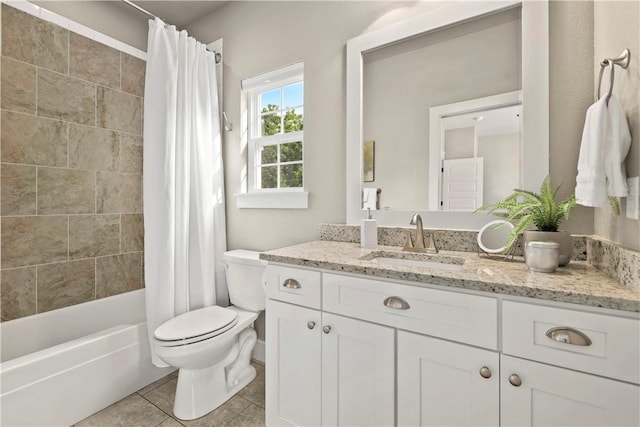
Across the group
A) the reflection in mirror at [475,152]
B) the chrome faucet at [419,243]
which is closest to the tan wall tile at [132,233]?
the chrome faucet at [419,243]

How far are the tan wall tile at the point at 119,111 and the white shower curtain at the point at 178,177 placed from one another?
49 centimetres

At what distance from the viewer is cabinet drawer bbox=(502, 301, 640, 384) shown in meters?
0.76

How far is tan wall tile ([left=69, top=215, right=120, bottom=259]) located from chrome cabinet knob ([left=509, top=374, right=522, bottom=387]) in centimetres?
248

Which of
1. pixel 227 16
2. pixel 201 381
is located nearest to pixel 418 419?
pixel 201 381

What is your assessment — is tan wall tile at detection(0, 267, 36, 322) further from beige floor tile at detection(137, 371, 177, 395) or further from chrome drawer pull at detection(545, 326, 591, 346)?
chrome drawer pull at detection(545, 326, 591, 346)

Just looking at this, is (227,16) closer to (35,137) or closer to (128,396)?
(35,137)

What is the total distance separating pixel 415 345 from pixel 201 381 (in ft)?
4.05

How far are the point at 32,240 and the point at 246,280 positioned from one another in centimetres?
131

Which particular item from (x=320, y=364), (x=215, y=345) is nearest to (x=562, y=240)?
(x=320, y=364)

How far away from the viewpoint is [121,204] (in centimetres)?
224

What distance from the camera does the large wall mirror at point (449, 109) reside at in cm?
131

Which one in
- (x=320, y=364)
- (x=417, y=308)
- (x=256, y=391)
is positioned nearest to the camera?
(x=417, y=308)

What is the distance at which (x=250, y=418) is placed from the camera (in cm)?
158

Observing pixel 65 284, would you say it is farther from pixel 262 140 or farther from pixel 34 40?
pixel 262 140
